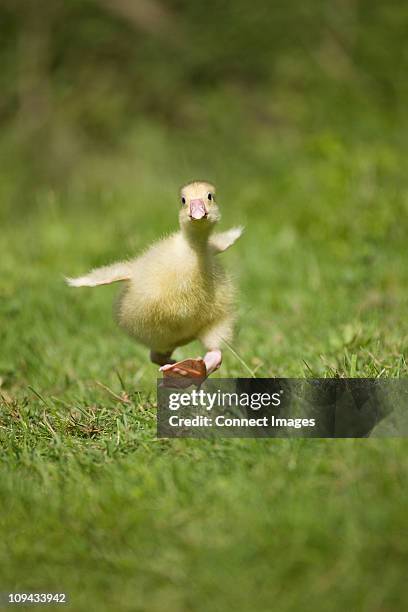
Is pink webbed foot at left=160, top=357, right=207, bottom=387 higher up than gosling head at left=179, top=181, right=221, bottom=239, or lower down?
lower down

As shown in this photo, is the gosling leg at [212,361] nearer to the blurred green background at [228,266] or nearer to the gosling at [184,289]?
the gosling at [184,289]

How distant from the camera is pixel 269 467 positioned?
7.85 feet

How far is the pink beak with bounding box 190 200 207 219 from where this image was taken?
284 centimetres

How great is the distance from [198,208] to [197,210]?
1cm

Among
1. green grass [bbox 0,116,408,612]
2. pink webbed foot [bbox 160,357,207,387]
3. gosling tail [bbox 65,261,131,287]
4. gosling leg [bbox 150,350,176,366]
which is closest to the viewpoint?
green grass [bbox 0,116,408,612]

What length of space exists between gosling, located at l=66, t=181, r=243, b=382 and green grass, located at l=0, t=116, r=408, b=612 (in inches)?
9.8

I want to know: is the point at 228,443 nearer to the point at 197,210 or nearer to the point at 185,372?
the point at 185,372

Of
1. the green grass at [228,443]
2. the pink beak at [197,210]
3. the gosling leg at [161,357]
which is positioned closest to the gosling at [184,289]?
the pink beak at [197,210]

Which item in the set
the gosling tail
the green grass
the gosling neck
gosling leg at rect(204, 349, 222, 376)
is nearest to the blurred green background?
the green grass

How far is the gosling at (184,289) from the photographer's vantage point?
2.97 metres

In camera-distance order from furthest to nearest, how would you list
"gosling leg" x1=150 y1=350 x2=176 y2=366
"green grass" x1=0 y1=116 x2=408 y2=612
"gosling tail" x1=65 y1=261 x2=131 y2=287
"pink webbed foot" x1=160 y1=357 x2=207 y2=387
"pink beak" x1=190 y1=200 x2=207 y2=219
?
"gosling leg" x1=150 y1=350 x2=176 y2=366, "gosling tail" x1=65 y1=261 x2=131 y2=287, "pink webbed foot" x1=160 y1=357 x2=207 y2=387, "pink beak" x1=190 y1=200 x2=207 y2=219, "green grass" x1=0 y1=116 x2=408 y2=612

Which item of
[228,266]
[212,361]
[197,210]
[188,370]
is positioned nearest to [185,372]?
[188,370]

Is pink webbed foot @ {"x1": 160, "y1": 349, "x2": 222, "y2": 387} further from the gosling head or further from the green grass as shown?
the gosling head

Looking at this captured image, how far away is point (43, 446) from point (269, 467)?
0.84m
